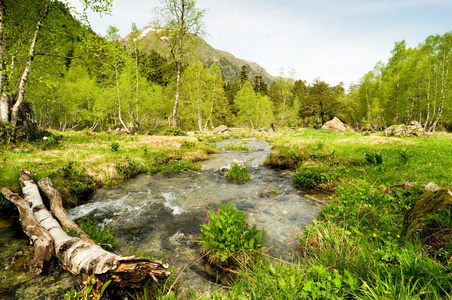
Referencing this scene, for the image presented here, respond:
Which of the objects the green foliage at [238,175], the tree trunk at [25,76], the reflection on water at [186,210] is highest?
the tree trunk at [25,76]

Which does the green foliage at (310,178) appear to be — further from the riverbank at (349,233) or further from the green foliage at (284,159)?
the green foliage at (284,159)

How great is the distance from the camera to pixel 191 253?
4250mm

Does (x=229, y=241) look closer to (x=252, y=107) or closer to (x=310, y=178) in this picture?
(x=310, y=178)

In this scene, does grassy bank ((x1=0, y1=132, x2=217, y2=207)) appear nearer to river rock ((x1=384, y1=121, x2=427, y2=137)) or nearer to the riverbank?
the riverbank

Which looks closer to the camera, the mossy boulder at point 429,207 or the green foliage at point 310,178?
the mossy boulder at point 429,207

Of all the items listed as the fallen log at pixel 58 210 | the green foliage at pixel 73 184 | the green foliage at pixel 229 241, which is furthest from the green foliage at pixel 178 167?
the green foliage at pixel 229 241

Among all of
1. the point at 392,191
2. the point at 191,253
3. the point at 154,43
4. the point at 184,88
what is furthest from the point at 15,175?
the point at 184,88

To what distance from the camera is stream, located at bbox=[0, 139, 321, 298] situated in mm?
4184

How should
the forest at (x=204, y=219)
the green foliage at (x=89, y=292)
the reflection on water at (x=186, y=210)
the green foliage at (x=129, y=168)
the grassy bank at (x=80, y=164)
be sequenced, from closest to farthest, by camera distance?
the green foliage at (x=89, y=292)
the forest at (x=204, y=219)
the reflection on water at (x=186, y=210)
the grassy bank at (x=80, y=164)
the green foliage at (x=129, y=168)

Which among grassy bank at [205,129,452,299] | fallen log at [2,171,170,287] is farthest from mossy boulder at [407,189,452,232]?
fallen log at [2,171,170,287]

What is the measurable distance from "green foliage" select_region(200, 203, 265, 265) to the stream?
371mm

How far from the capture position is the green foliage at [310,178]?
787cm

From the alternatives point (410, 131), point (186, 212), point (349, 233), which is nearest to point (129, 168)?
point (186, 212)

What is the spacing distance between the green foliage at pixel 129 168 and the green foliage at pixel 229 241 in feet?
23.6
